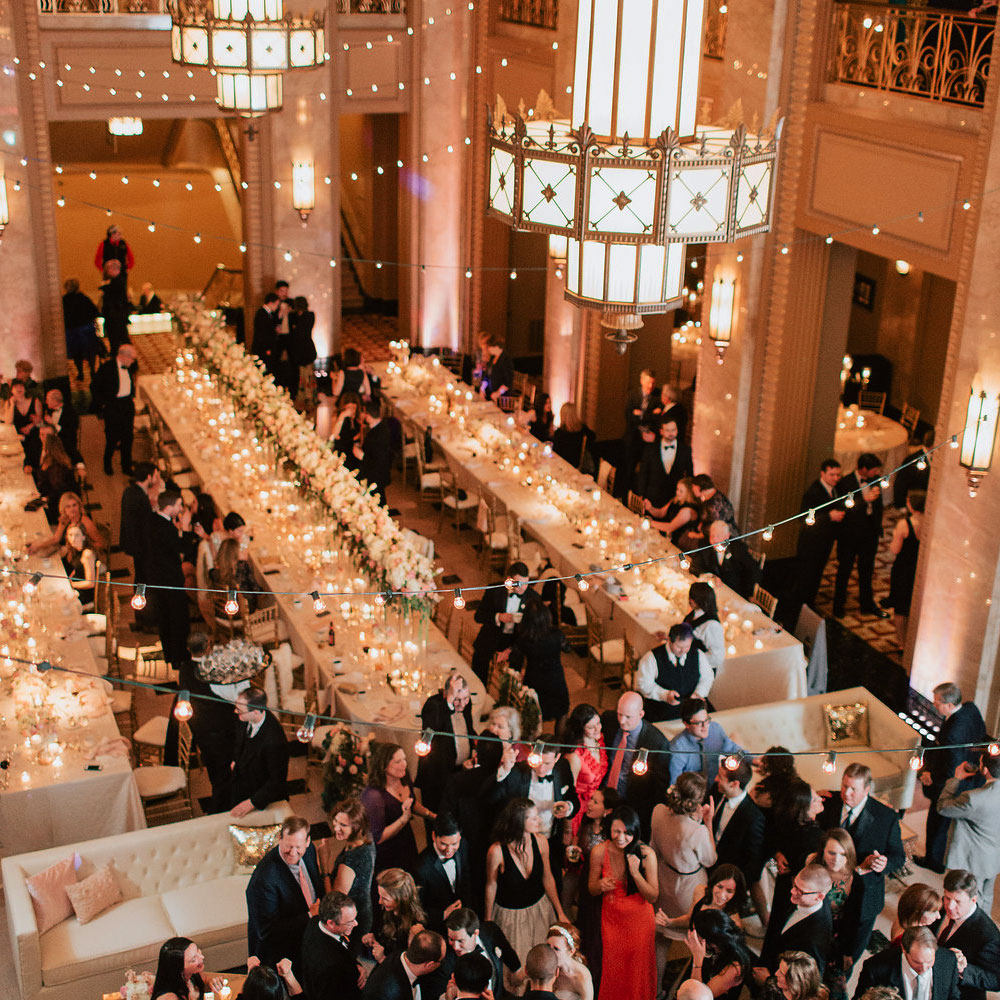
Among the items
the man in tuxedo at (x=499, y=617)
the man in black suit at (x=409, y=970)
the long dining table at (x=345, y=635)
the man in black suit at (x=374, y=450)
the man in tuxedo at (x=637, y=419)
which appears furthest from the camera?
the man in tuxedo at (x=637, y=419)

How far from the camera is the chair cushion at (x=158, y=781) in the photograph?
788 centimetres

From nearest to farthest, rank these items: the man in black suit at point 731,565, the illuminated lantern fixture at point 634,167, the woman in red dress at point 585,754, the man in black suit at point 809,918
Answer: the illuminated lantern fixture at point 634,167, the man in black suit at point 809,918, the woman in red dress at point 585,754, the man in black suit at point 731,565

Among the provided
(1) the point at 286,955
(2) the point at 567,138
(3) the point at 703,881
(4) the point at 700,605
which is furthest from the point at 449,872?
(2) the point at 567,138

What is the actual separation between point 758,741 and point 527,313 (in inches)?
419

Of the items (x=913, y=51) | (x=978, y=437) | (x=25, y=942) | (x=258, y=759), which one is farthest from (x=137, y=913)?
(x=913, y=51)

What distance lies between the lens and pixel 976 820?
287 inches

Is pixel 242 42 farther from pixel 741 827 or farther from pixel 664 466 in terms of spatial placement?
pixel 741 827

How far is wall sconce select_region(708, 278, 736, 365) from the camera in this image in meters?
11.6

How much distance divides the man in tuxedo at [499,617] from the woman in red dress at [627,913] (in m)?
2.73

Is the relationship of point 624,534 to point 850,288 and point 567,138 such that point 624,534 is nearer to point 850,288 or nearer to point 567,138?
point 850,288

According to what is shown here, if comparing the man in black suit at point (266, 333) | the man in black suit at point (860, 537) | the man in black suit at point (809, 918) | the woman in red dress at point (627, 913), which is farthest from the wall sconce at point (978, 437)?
the man in black suit at point (266, 333)

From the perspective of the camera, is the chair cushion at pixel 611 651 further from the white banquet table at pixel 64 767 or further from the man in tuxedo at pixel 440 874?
the man in tuxedo at pixel 440 874

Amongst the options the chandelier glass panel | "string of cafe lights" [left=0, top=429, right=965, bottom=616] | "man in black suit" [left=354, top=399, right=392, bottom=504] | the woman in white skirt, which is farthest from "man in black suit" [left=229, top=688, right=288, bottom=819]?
"man in black suit" [left=354, top=399, right=392, bottom=504]

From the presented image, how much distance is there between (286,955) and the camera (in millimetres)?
5926
